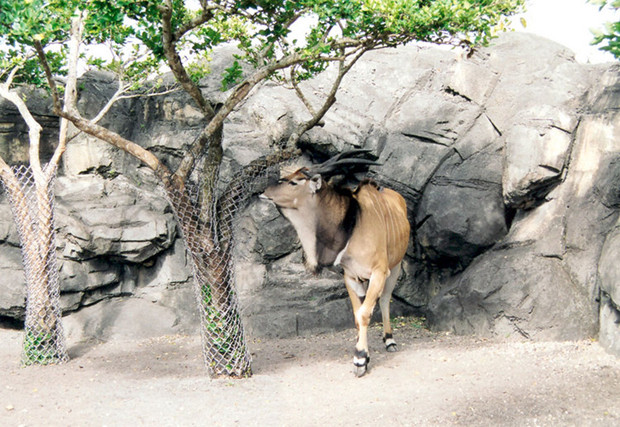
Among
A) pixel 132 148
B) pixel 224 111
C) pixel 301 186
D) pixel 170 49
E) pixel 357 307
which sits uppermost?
pixel 170 49

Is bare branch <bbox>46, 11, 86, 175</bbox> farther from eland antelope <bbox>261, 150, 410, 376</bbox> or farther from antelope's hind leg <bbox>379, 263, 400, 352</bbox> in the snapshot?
antelope's hind leg <bbox>379, 263, 400, 352</bbox>

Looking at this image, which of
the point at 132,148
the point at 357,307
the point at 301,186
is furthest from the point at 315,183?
the point at 132,148

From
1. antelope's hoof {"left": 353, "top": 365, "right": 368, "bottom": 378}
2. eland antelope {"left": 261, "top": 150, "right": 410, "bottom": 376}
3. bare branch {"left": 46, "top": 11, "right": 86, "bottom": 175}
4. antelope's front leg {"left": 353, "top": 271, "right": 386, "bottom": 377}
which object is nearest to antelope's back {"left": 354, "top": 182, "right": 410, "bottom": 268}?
eland antelope {"left": 261, "top": 150, "right": 410, "bottom": 376}

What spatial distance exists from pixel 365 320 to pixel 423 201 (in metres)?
2.44

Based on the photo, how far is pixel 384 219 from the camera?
6102 millimetres

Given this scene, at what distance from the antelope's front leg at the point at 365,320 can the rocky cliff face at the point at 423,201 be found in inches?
50.8

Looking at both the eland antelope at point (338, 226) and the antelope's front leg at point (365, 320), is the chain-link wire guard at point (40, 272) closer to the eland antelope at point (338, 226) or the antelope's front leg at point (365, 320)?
the eland antelope at point (338, 226)

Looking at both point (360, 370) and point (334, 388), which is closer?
point (334, 388)

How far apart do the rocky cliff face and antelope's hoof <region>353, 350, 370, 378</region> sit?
1672 mm

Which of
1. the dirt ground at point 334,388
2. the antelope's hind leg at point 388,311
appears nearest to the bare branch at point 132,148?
the dirt ground at point 334,388

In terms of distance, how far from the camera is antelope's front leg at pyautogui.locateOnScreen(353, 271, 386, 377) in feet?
17.4

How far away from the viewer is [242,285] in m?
7.70

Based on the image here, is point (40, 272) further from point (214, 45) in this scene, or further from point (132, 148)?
point (214, 45)

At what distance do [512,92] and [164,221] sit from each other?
4.61 metres
